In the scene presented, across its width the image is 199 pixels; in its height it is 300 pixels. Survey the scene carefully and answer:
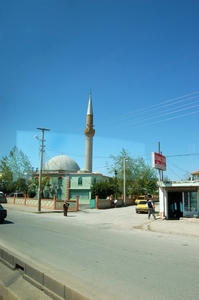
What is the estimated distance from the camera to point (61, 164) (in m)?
68.4

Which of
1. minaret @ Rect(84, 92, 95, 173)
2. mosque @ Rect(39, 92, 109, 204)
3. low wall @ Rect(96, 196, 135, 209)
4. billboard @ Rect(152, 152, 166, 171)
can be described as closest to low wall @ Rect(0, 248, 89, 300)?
billboard @ Rect(152, 152, 166, 171)

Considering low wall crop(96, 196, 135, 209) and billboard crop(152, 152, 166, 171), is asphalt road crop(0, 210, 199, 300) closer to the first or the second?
billboard crop(152, 152, 166, 171)

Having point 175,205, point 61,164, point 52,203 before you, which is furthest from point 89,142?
point 175,205

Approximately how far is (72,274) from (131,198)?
1905 inches

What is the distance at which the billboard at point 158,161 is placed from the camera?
25.5 m

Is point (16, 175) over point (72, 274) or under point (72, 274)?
over

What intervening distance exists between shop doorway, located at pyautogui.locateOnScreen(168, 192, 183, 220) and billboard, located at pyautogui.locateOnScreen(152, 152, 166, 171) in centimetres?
275

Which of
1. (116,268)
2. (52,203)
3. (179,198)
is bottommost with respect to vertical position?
(52,203)

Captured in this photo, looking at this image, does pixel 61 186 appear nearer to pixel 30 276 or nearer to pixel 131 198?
pixel 131 198

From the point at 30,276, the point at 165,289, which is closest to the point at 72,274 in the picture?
the point at 30,276

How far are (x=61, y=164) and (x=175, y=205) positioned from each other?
45948mm

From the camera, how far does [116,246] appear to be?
1039 centimetres

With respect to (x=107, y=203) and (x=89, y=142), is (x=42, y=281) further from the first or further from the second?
(x=89, y=142)

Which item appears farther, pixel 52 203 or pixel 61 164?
pixel 61 164
